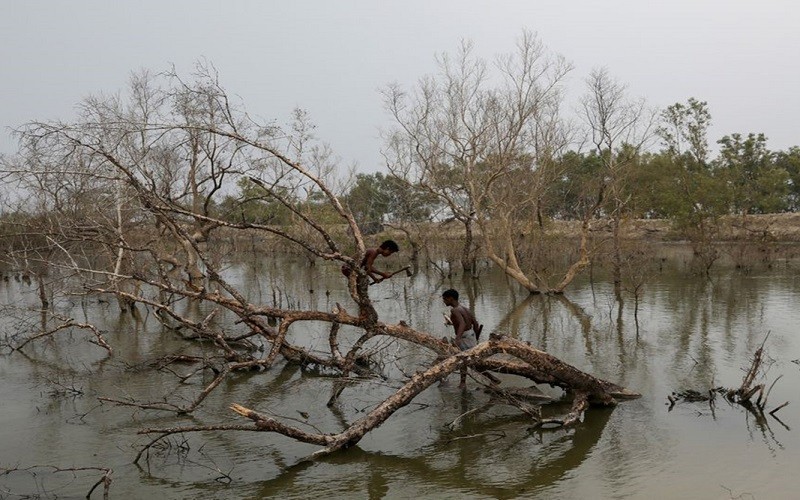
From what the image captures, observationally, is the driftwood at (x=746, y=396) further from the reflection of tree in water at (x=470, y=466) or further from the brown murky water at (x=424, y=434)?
the reflection of tree in water at (x=470, y=466)

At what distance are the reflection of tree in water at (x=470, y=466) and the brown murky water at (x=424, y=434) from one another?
2cm

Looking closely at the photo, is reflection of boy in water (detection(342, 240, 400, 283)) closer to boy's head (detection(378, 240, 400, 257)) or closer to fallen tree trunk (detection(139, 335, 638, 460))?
boy's head (detection(378, 240, 400, 257))

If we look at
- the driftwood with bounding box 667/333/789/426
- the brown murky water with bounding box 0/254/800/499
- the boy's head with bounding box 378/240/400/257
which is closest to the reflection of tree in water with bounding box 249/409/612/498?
the brown murky water with bounding box 0/254/800/499

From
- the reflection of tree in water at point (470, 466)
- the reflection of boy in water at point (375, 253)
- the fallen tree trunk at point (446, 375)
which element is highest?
the reflection of boy in water at point (375, 253)

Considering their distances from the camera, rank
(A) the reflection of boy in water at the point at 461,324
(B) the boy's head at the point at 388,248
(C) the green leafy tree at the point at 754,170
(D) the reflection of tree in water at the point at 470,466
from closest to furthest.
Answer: (D) the reflection of tree in water at the point at 470,466, (B) the boy's head at the point at 388,248, (A) the reflection of boy in water at the point at 461,324, (C) the green leafy tree at the point at 754,170

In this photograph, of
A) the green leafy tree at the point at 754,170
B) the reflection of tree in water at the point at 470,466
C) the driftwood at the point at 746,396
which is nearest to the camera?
the reflection of tree in water at the point at 470,466

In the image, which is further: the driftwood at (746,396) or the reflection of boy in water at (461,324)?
the reflection of boy in water at (461,324)

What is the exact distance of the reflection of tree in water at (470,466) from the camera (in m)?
6.95

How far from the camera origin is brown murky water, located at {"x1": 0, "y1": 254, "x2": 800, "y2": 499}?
7.00 metres

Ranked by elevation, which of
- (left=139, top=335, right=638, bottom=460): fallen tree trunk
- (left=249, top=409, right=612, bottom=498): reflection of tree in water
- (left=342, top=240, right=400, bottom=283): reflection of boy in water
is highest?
(left=342, top=240, right=400, bottom=283): reflection of boy in water

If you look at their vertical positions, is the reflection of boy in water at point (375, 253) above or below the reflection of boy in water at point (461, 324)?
above

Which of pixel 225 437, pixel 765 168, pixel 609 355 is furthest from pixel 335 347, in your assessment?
pixel 765 168

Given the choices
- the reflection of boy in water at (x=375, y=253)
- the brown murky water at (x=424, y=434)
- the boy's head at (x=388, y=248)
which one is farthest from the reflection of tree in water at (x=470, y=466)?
the boy's head at (x=388, y=248)

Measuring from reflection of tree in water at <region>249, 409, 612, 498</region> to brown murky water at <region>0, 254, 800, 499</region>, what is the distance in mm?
22
